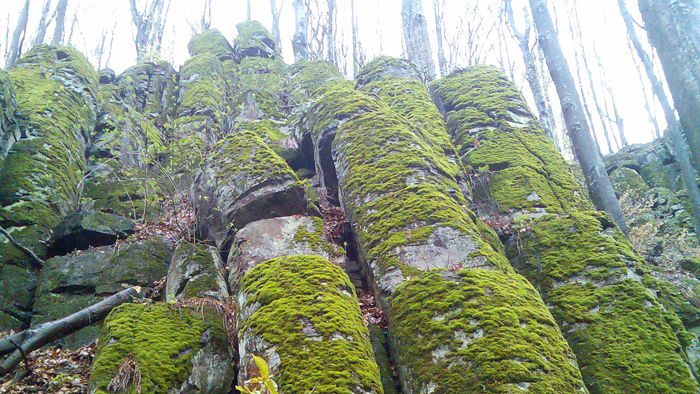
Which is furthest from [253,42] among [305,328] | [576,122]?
[305,328]

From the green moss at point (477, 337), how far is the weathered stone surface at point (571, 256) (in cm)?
62

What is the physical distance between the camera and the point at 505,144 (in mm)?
8422

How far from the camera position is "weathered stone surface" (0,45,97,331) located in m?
6.53

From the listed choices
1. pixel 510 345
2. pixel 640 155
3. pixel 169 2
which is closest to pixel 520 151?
pixel 510 345

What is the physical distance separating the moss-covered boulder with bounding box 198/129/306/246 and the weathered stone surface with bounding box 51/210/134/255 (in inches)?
61.1

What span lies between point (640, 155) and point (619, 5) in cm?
430

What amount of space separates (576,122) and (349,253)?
5.06 metres

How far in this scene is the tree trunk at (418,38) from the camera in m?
16.7

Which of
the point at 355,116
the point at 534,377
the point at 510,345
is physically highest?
the point at 355,116

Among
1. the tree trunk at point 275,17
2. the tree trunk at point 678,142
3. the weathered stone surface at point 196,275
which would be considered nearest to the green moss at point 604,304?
the tree trunk at point 678,142

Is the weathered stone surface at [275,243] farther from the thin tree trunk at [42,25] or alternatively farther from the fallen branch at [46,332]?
the thin tree trunk at [42,25]

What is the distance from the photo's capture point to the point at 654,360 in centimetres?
439

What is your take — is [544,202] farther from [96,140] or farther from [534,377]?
[96,140]

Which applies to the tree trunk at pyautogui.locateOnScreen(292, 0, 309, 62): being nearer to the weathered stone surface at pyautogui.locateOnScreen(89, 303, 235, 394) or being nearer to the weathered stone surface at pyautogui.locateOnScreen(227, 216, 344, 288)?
the weathered stone surface at pyautogui.locateOnScreen(227, 216, 344, 288)
